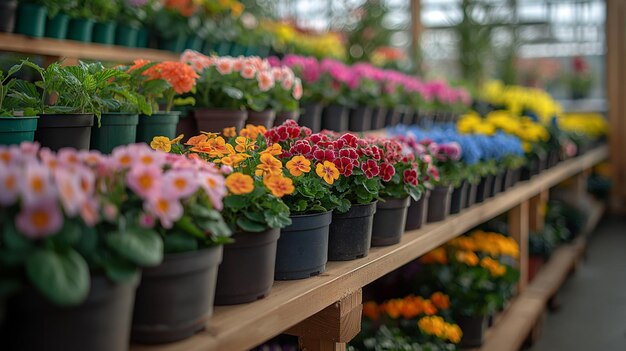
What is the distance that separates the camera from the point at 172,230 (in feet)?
3.19

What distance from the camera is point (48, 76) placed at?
136cm

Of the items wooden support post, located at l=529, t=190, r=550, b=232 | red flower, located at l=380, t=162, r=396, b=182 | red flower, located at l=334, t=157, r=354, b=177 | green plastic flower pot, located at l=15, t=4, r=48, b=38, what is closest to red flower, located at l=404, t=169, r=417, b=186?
red flower, located at l=380, t=162, r=396, b=182

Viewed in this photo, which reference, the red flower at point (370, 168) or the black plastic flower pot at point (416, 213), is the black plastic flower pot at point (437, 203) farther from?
the red flower at point (370, 168)

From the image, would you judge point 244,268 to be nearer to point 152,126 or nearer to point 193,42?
point 152,126

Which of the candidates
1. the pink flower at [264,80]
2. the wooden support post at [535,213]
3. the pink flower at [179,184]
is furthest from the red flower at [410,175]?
the wooden support post at [535,213]

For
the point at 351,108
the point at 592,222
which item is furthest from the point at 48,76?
the point at 592,222

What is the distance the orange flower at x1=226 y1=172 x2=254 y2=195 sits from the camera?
1.10 meters

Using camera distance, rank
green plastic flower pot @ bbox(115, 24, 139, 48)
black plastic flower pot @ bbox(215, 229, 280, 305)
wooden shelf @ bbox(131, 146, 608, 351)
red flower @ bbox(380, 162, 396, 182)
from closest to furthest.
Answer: wooden shelf @ bbox(131, 146, 608, 351), black plastic flower pot @ bbox(215, 229, 280, 305), red flower @ bbox(380, 162, 396, 182), green plastic flower pot @ bbox(115, 24, 139, 48)

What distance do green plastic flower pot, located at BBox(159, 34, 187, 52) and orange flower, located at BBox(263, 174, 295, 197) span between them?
2049 millimetres

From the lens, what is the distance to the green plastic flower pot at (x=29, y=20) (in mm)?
2359

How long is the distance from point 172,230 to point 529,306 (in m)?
2.40

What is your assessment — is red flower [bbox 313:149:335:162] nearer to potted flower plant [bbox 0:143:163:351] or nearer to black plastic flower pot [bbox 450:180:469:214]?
potted flower plant [bbox 0:143:163:351]

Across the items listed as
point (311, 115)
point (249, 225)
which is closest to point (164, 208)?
point (249, 225)

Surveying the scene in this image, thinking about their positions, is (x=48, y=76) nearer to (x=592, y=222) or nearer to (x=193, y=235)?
(x=193, y=235)
